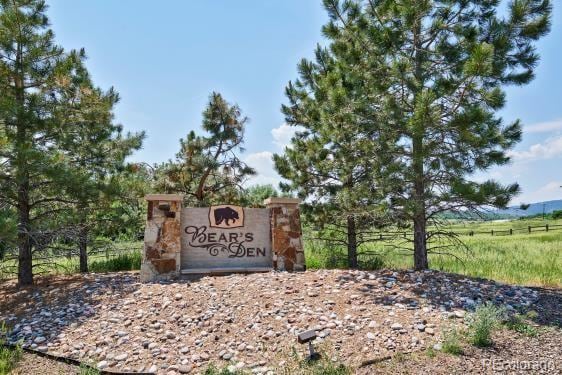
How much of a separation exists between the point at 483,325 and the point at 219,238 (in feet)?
18.3

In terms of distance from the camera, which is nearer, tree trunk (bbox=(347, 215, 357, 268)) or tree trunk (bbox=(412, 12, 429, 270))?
tree trunk (bbox=(412, 12, 429, 270))

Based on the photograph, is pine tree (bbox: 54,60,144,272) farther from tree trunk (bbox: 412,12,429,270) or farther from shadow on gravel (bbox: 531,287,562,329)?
shadow on gravel (bbox: 531,287,562,329)

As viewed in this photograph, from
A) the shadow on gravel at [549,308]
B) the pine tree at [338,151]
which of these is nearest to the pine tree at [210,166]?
the pine tree at [338,151]

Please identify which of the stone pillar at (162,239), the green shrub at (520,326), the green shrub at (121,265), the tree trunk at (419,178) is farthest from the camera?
the green shrub at (121,265)

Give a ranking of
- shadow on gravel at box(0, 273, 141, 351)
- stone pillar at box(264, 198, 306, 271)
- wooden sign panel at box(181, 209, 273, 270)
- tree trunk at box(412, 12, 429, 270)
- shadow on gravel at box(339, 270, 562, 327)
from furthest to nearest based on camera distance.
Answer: stone pillar at box(264, 198, 306, 271), wooden sign panel at box(181, 209, 273, 270), tree trunk at box(412, 12, 429, 270), shadow on gravel at box(0, 273, 141, 351), shadow on gravel at box(339, 270, 562, 327)

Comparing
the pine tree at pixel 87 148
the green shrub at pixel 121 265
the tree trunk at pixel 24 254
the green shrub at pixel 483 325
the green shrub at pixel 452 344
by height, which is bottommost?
the green shrub at pixel 452 344

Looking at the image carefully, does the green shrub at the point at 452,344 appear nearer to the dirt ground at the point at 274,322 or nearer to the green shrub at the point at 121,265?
the dirt ground at the point at 274,322

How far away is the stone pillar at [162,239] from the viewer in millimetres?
8203

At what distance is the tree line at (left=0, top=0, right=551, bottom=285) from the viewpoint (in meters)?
6.91

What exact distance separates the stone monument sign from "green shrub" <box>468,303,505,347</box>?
431cm

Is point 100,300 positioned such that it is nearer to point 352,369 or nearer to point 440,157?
point 352,369

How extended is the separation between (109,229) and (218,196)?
11.4ft

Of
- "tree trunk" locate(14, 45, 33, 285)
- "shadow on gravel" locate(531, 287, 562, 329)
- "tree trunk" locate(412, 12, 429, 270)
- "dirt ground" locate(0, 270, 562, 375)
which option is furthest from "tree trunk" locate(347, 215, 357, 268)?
"tree trunk" locate(14, 45, 33, 285)

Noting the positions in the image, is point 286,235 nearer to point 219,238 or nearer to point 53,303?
point 219,238
